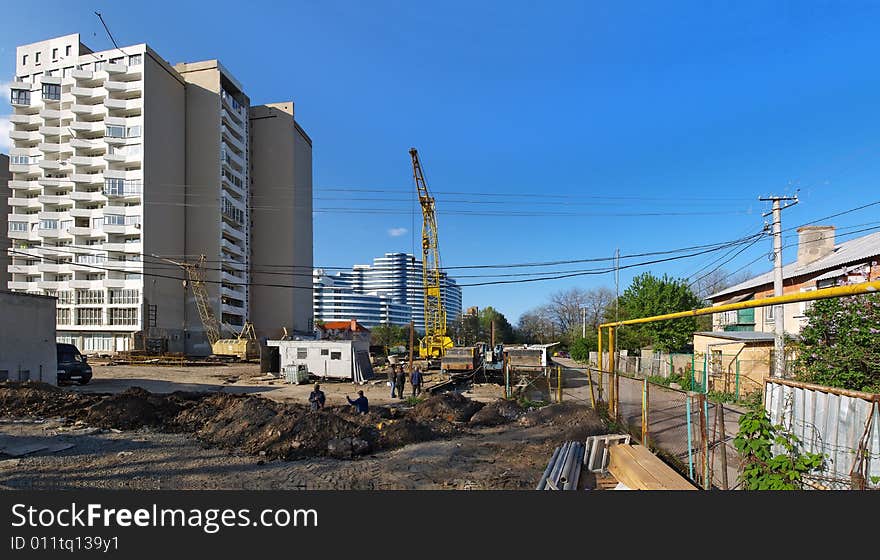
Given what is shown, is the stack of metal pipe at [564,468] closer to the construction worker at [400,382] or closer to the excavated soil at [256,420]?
the excavated soil at [256,420]

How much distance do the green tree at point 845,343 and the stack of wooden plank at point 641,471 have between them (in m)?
3.13

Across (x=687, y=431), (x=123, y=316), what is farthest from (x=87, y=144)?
(x=687, y=431)

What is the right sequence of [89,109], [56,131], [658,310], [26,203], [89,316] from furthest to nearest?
[56,131] → [26,203] → [89,109] → [89,316] → [658,310]

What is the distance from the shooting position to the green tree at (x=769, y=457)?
5.48 meters

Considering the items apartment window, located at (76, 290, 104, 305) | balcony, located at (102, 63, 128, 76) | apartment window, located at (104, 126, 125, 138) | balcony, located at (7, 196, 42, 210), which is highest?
balcony, located at (102, 63, 128, 76)

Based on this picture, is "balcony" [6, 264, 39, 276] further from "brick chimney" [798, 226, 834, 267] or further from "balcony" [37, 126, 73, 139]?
"brick chimney" [798, 226, 834, 267]

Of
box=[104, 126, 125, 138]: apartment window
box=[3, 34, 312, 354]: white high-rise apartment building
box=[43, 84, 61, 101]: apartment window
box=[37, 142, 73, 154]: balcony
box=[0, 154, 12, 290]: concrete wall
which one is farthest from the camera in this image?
box=[0, 154, 12, 290]: concrete wall

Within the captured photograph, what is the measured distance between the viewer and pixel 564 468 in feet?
27.5

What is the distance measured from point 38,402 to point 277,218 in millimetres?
54843

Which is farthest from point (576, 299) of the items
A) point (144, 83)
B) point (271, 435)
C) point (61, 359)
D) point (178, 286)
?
point (271, 435)

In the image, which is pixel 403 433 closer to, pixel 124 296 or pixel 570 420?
pixel 570 420

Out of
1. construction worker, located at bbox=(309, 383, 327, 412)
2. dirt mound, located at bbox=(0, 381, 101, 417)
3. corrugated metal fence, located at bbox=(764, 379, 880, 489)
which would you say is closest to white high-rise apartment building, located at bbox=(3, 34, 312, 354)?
dirt mound, located at bbox=(0, 381, 101, 417)

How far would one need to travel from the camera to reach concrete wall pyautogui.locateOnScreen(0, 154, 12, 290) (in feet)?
185

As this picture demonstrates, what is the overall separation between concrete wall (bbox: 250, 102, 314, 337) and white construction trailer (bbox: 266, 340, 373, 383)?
37.9 meters
